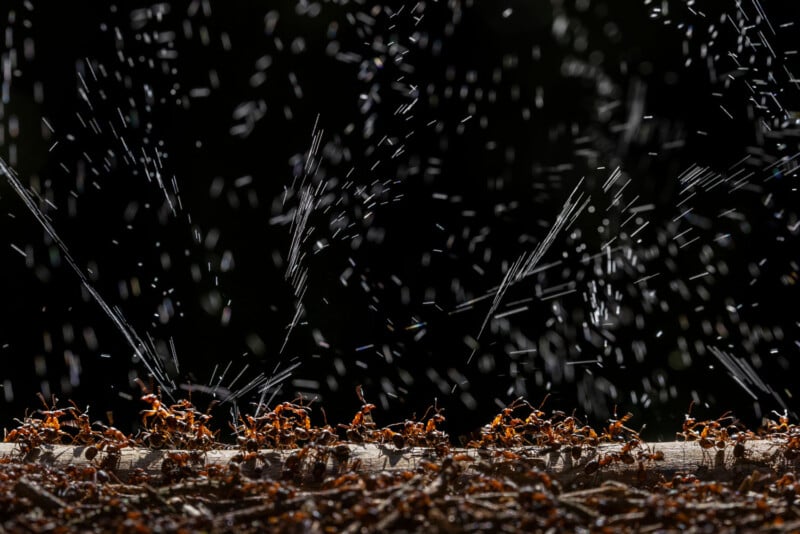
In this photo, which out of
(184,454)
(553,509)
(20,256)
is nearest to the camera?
(553,509)

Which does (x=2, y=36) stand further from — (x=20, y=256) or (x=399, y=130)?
(x=399, y=130)

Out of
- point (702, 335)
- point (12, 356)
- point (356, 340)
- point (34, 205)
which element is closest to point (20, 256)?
point (34, 205)

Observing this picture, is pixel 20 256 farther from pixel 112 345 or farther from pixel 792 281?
pixel 792 281

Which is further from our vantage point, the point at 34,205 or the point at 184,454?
the point at 34,205

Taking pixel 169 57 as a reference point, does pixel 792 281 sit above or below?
below

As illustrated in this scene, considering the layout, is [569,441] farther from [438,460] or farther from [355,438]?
[355,438]

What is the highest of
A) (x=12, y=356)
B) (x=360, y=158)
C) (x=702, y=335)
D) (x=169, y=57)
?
(x=169, y=57)

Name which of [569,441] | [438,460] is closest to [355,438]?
[438,460]

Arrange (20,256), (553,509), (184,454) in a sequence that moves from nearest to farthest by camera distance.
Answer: (553,509) < (184,454) < (20,256)
